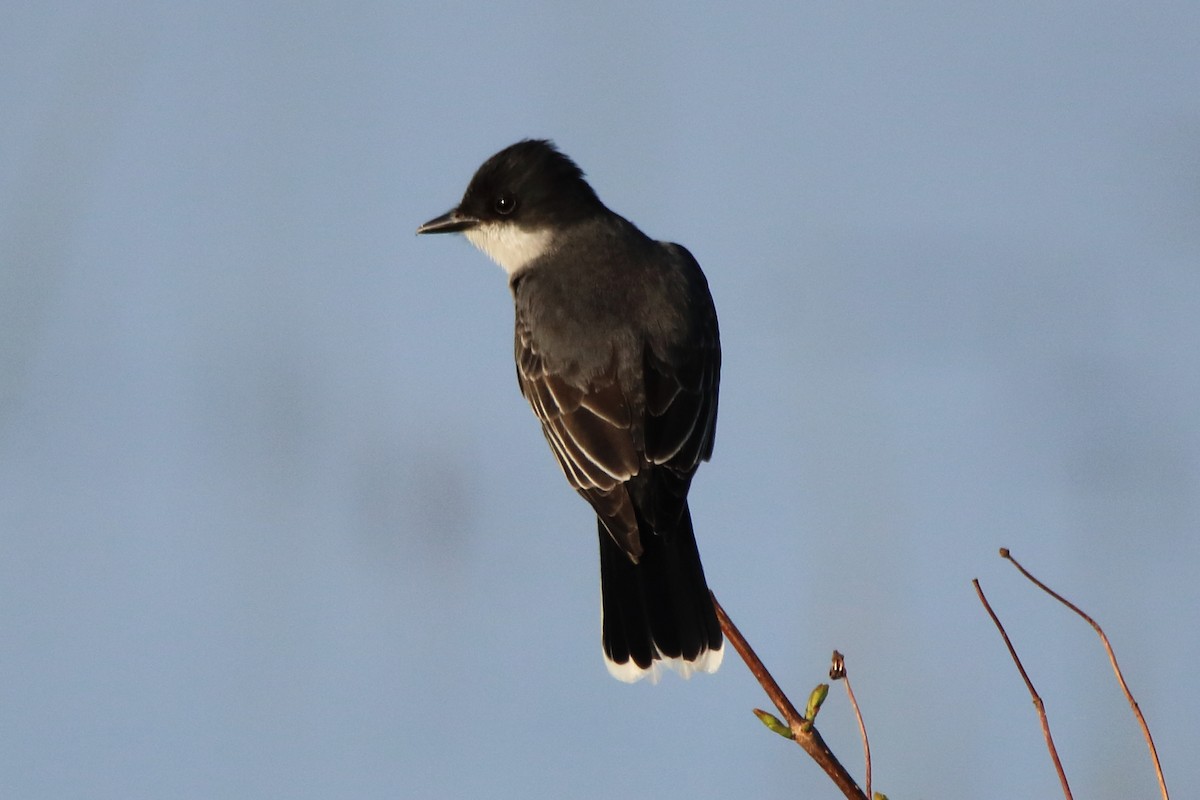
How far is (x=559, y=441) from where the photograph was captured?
186 inches

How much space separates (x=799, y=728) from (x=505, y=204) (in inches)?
138

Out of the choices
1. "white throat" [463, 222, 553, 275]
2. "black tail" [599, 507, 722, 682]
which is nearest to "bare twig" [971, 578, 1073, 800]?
"black tail" [599, 507, 722, 682]

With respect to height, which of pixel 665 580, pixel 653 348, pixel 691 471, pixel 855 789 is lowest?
pixel 855 789

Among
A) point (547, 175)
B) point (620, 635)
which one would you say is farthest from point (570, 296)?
point (620, 635)

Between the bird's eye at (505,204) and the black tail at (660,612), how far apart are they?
166cm

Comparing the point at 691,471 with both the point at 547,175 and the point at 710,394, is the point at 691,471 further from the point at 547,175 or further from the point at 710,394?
the point at 547,175

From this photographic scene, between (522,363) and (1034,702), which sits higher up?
(522,363)

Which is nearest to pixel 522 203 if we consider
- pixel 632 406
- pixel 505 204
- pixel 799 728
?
pixel 505 204

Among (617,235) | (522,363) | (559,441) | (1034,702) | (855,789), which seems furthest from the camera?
(617,235)

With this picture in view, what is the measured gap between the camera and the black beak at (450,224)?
562 cm

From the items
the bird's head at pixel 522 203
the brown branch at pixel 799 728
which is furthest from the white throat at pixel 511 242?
the brown branch at pixel 799 728

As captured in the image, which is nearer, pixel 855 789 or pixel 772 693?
pixel 855 789

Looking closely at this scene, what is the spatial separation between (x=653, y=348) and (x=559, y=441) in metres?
0.45

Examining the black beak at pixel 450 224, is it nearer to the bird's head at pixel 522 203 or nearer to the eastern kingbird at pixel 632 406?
the bird's head at pixel 522 203
